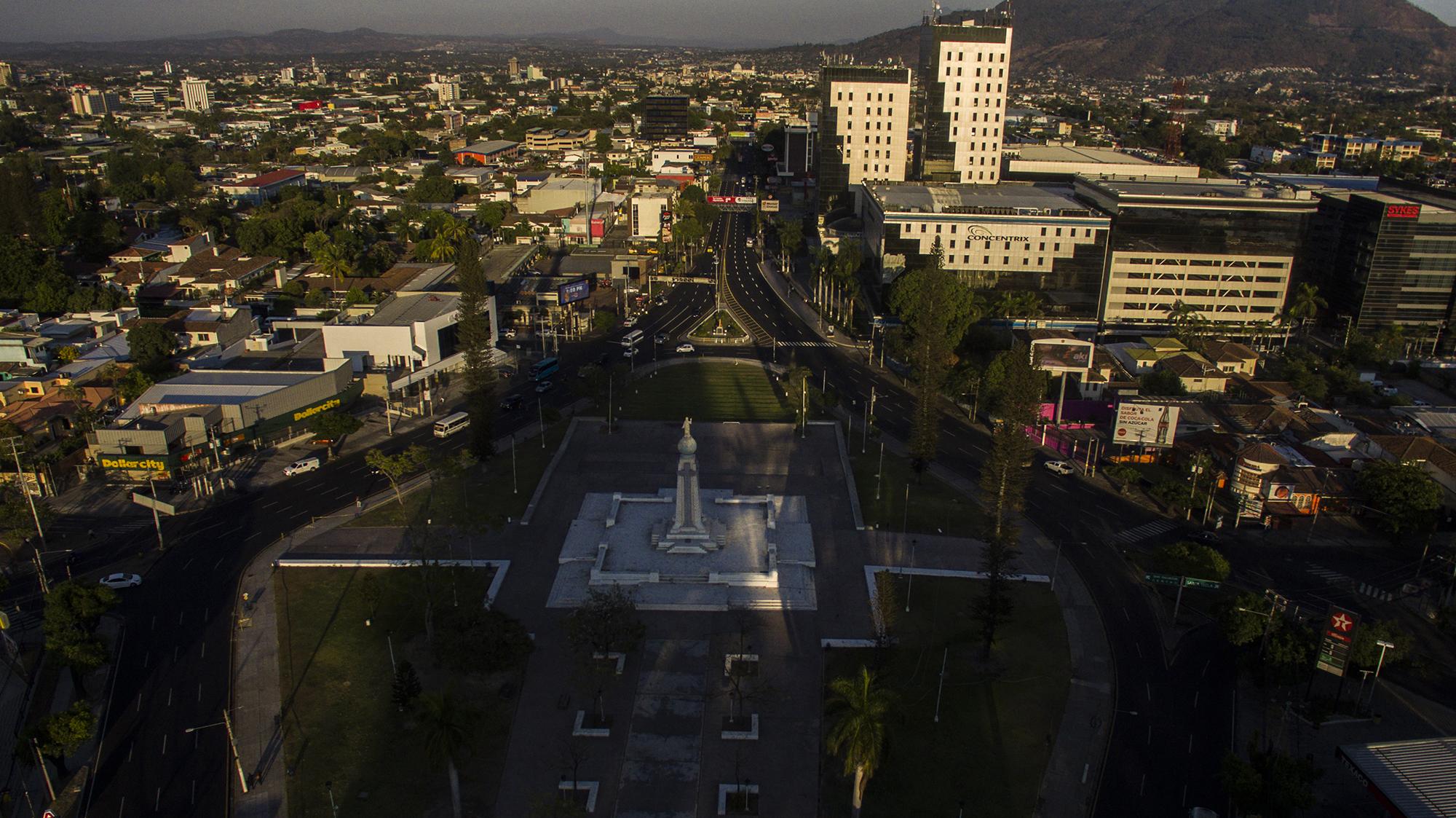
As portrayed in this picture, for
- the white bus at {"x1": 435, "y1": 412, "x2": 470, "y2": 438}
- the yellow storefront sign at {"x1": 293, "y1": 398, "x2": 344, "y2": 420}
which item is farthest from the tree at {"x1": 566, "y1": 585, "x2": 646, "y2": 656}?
the yellow storefront sign at {"x1": 293, "y1": 398, "x2": 344, "y2": 420}

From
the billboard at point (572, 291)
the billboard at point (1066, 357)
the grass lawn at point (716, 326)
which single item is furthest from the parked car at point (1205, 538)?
the billboard at point (572, 291)

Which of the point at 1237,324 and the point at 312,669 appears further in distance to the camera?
the point at 1237,324

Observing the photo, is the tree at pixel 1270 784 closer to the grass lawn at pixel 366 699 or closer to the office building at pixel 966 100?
the grass lawn at pixel 366 699

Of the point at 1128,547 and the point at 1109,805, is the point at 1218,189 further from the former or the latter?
A: the point at 1109,805

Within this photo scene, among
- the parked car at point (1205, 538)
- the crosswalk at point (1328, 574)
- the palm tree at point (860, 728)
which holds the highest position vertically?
the palm tree at point (860, 728)

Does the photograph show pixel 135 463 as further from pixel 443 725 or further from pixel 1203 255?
pixel 1203 255

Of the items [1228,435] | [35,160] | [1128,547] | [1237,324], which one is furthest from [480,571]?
[35,160]

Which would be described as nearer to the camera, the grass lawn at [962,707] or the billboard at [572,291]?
the grass lawn at [962,707]
